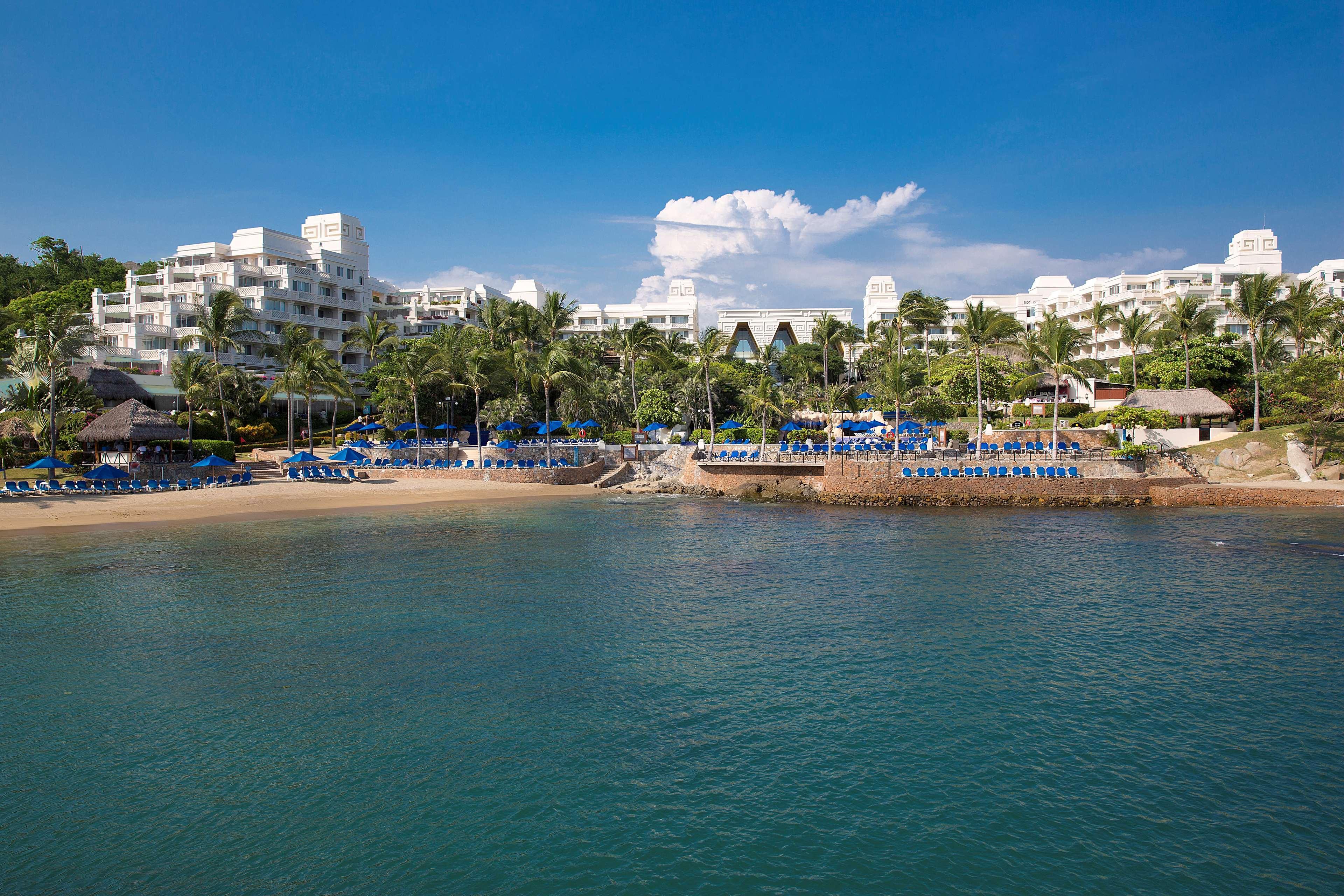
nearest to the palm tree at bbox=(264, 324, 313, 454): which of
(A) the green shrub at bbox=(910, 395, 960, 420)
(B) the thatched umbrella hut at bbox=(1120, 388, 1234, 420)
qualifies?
(A) the green shrub at bbox=(910, 395, 960, 420)

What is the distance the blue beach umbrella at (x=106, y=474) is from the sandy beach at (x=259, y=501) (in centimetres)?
117

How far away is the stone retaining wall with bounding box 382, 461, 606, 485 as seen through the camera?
52.3 m

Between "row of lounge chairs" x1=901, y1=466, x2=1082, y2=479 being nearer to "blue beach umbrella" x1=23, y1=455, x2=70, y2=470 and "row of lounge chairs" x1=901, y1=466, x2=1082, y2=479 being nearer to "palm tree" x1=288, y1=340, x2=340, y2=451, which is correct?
"palm tree" x1=288, y1=340, x2=340, y2=451

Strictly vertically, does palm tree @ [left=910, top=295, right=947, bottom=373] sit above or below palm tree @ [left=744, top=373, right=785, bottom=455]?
above

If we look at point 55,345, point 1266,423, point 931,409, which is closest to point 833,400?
point 931,409

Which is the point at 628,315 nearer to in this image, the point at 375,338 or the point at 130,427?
the point at 375,338

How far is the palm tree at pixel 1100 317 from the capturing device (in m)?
79.3

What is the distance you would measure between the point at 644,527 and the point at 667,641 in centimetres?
1791

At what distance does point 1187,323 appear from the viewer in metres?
61.8

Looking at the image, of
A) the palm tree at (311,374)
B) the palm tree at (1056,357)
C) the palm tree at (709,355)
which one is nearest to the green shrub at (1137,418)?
the palm tree at (1056,357)

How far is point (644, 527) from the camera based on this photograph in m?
36.6

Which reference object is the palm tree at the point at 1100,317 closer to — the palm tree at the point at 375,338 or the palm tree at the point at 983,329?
the palm tree at the point at 983,329

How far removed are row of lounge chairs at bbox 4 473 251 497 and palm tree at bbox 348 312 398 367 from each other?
91.2ft

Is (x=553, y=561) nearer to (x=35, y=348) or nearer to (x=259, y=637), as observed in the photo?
(x=259, y=637)
